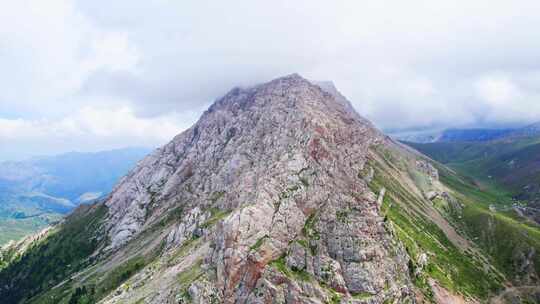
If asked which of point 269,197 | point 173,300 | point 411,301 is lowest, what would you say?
point 411,301

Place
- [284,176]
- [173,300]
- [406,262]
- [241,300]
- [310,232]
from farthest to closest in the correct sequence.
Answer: [284,176] → [406,262] → [310,232] → [173,300] → [241,300]

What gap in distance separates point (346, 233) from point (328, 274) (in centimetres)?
1840

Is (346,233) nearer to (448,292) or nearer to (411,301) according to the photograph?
(411,301)

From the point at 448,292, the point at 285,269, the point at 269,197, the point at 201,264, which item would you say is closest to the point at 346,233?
the point at 285,269

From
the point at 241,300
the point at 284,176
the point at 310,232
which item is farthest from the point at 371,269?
the point at 284,176

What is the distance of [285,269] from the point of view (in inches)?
5468

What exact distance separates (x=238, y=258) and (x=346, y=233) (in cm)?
4217

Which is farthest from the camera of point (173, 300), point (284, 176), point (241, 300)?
point (284, 176)

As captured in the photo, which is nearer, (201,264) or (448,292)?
(201,264)

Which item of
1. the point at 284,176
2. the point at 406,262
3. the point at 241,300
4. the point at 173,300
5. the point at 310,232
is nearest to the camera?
the point at 241,300

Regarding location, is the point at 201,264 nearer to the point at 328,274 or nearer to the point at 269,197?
the point at 269,197

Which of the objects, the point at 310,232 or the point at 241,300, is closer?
the point at 241,300

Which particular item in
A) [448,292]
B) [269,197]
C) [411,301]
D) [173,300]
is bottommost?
[448,292]

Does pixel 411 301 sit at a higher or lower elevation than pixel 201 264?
lower
